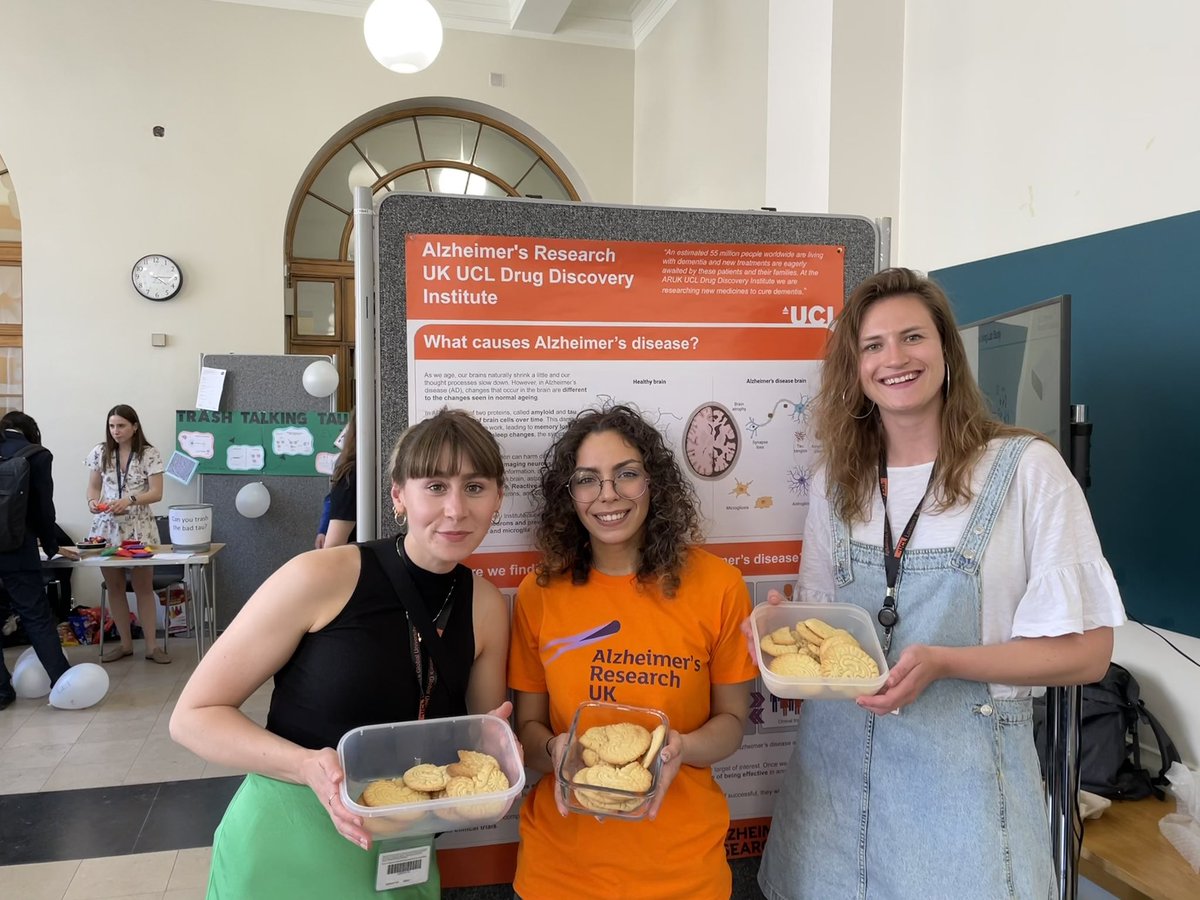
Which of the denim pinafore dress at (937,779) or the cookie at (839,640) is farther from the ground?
the cookie at (839,640)

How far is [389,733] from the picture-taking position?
1142mm

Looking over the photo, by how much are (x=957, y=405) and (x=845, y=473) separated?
205 millimetres

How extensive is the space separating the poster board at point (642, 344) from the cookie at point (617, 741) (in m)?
0.37

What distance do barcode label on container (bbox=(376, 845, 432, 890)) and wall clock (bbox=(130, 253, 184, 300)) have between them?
A: 17.3 feet

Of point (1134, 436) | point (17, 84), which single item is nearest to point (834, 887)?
point (1134, 436)

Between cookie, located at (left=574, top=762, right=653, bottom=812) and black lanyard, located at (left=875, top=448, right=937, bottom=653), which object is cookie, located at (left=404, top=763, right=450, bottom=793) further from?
black lanyard, located at (left=875, top=448, right=937, bottom=653)

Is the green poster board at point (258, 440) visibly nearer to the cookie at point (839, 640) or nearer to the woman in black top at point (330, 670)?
the woman in black top at point (330, 670)

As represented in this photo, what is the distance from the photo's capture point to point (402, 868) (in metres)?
1.15

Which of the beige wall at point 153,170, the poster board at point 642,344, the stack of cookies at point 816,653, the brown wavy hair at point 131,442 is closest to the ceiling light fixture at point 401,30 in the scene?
the beige wall at point 153,170

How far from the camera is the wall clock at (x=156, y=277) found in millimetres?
5379

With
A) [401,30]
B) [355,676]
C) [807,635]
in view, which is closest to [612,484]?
[807,635]

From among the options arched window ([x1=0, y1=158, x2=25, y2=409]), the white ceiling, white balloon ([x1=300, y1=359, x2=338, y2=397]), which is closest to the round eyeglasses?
white balloon ([x1=300, y1=359, x2=338, y2=397])

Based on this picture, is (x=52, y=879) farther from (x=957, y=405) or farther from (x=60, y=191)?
(x=60, y=191)

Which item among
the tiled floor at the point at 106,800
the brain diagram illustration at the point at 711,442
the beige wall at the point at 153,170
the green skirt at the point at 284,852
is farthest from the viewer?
the beige wall at the point at 153,170
